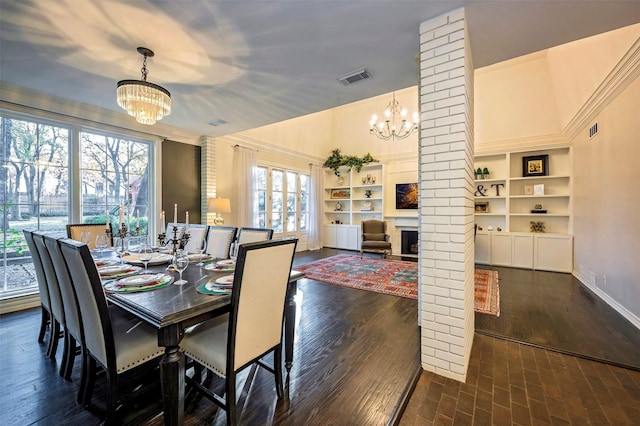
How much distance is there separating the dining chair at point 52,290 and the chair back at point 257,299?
4.60 ft

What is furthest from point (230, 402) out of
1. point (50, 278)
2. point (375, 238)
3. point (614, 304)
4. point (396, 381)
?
point (375, 238)

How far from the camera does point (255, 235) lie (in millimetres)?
2602

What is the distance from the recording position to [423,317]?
203 centimetres

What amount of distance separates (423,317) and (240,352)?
1355 mm

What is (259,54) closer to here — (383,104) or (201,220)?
(201,220)

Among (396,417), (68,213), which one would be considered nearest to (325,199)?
(68,213)

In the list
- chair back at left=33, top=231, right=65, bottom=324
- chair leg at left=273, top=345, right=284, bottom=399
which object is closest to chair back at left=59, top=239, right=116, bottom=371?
chair back at left=33, top=231, right=65, bottom=324

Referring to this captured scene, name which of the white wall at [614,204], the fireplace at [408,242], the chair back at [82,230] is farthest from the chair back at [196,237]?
the fireplace at [408,242]

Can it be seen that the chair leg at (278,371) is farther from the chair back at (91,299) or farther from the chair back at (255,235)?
the chair back at (255,235)

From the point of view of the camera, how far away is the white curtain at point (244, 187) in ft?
18.4

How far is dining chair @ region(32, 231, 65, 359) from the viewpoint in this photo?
1830mm

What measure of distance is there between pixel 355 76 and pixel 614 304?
13.1 ft

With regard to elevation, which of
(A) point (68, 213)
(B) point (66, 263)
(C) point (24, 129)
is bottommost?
(B) point (66, 263)

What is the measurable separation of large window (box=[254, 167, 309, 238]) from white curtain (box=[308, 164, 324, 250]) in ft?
0.49
